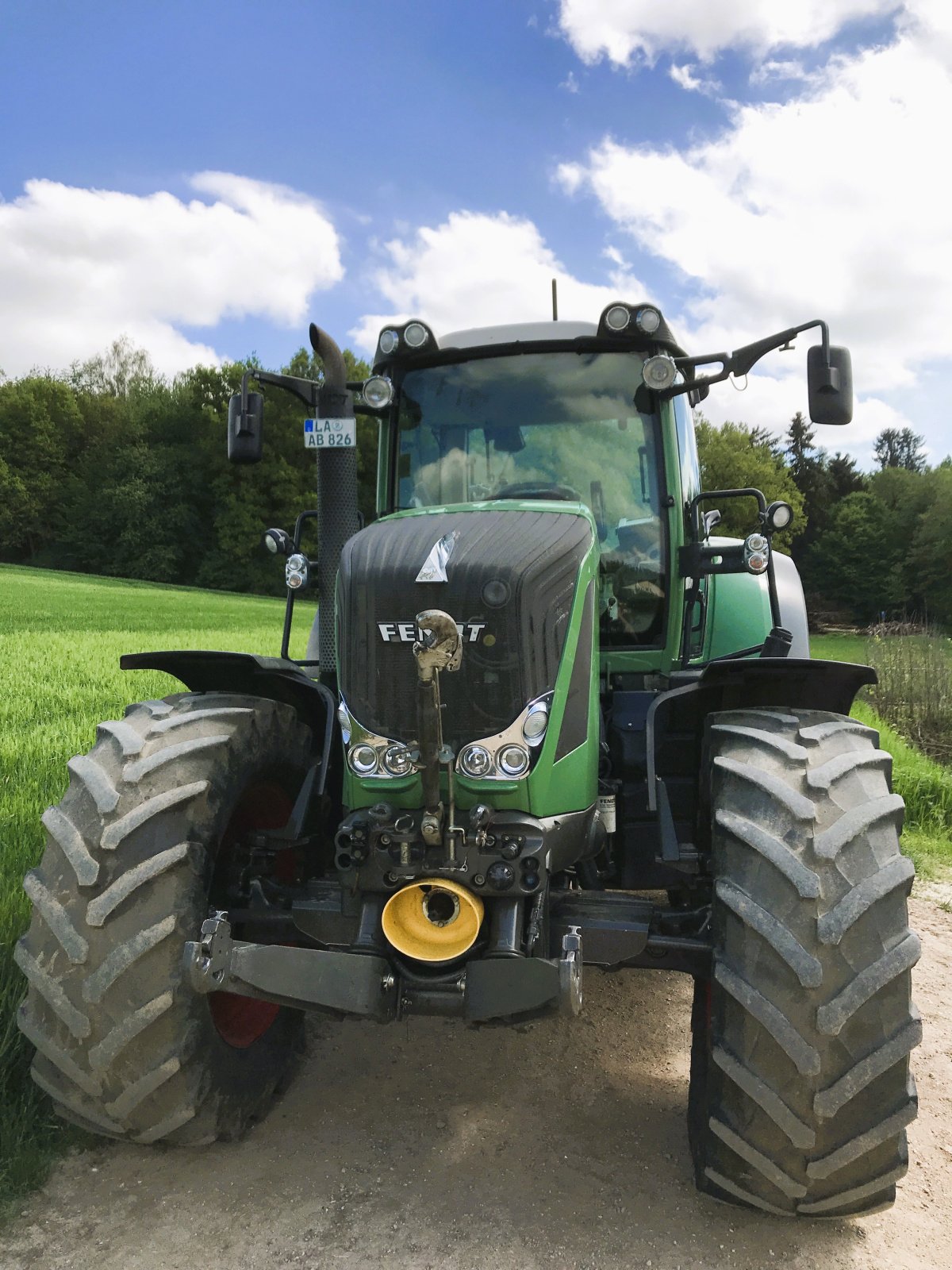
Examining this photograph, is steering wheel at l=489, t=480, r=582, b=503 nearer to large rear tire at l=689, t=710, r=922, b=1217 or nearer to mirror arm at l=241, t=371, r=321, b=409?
mirror arm at l=241, t=371, r=321, b=409

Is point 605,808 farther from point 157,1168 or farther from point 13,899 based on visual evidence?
point 13,899

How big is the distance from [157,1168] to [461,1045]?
1277mm

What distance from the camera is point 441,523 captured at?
3.08 m

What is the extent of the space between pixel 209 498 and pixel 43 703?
44061mm

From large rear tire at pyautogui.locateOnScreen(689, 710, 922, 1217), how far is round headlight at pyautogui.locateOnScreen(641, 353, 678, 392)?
5.87 ft

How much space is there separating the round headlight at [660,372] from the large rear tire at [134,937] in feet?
6.91

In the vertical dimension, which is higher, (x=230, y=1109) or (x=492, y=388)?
(x=492, y=388)

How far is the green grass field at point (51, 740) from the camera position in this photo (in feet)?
10.4

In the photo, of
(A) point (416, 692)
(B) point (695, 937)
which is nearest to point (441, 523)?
(A) point (416, 692)

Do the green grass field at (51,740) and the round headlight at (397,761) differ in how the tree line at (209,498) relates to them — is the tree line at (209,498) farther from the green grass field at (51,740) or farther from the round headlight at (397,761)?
the round headlight at (397,761)

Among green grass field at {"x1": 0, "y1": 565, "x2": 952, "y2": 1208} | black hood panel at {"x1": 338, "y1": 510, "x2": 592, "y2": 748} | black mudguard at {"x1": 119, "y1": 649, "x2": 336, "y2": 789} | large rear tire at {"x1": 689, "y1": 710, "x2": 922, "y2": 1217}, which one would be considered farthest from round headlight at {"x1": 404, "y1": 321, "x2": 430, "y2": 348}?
green grass field at {"x1": 0, "y1": 565, "x2": 952, "y2": 1208}

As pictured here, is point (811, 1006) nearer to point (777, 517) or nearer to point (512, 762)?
point (512, 762)

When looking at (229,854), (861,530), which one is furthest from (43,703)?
(861,530)

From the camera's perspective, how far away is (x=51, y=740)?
270 inches
